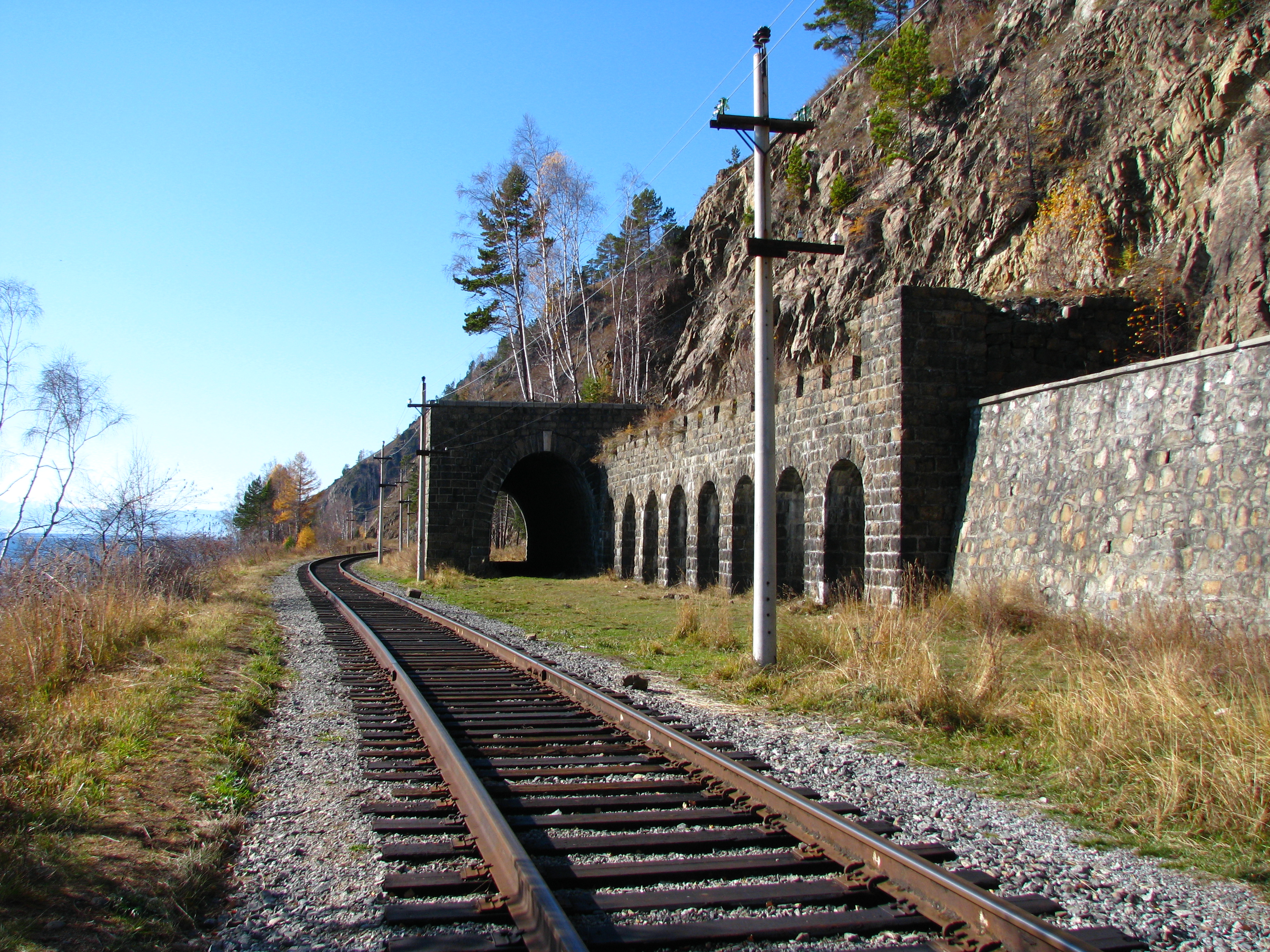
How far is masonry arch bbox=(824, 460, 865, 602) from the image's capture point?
16.3 metres

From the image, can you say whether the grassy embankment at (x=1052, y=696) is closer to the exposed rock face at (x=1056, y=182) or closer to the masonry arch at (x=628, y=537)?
the exposed rock face at (x=1056, y=182)

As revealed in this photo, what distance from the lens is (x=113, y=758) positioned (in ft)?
19.6

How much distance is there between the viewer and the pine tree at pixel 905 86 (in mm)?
33625

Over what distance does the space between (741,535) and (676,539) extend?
412 cm

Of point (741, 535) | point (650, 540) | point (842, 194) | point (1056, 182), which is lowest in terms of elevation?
point (650, 540)

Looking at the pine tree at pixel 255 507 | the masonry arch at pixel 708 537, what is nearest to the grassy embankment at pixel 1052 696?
the masonry arch at pixel 708 537

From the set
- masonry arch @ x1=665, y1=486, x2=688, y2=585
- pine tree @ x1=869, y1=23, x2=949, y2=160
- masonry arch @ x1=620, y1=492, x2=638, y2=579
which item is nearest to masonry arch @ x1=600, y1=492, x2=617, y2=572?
masonry arch @ x1=620, y1=492, x2=638, y2=579

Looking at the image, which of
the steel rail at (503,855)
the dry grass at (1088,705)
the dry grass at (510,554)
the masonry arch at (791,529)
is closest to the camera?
the steel rail at (503,855)

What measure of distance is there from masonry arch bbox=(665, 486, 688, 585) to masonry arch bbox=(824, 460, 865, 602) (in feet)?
25.5

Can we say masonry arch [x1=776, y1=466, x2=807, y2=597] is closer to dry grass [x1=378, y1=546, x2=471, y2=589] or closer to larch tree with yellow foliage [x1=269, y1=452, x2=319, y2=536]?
dry grass [x1=378, y1=546, x2=471, y2=589]

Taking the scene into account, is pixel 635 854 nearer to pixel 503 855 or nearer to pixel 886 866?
pixel 503 855

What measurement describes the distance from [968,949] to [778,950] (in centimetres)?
62

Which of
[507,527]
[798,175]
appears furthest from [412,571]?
[507,527]

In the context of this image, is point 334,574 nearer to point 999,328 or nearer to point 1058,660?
point 999,328
